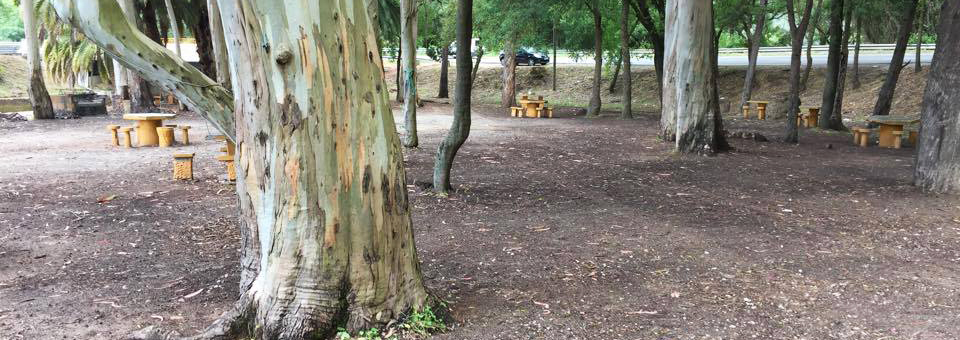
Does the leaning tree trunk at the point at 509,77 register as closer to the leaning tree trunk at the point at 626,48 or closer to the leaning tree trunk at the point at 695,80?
the leaning tree trunk at the point at 626,48

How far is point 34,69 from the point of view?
17406 millimetres

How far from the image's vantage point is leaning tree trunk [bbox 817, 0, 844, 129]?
1412 centimetres

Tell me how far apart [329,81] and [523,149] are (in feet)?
29.5

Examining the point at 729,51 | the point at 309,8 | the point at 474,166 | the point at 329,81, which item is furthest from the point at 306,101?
the point at 729,51

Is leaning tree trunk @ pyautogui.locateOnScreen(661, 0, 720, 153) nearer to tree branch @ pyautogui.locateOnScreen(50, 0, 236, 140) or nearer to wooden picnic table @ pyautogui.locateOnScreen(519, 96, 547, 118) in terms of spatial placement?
wooden picnic table @ pyautogui.locateOnScreen(519, 96, 547, 118)

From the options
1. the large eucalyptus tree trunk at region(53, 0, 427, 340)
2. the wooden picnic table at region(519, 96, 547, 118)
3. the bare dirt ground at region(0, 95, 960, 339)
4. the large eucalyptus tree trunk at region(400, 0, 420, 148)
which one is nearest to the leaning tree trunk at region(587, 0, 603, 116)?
the wooden picnic table at region(519, 96, 547, 118)

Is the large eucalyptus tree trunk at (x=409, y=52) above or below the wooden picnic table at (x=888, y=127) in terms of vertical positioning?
above

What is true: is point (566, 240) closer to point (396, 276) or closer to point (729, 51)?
point (396, 276)

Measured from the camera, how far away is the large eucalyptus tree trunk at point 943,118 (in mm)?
7633

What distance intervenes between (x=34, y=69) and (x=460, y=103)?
15297 mm

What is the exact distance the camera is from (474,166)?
10.2m

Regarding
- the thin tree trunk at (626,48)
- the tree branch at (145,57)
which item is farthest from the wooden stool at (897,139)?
the tree branch at (145,57)

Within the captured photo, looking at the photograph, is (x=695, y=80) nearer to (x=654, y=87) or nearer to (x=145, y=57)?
(x=145, y=57)

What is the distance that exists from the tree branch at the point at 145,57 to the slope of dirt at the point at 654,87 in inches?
701
